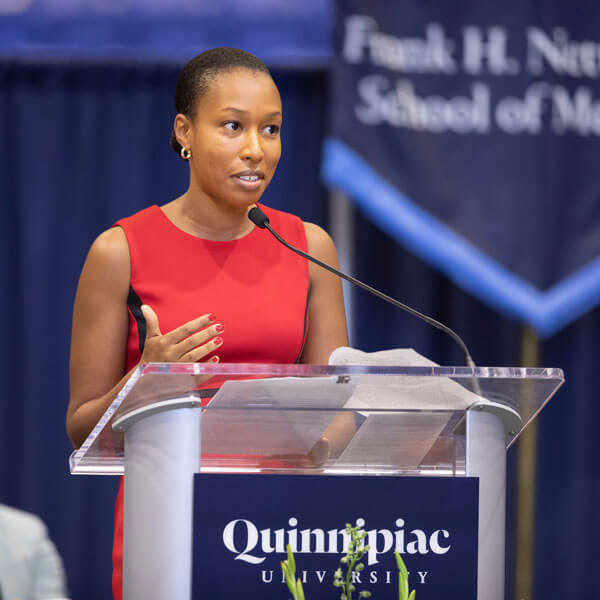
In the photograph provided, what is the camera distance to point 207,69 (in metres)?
1.66

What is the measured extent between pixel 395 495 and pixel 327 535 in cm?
9

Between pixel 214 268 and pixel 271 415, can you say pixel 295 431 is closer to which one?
pixel 271 415

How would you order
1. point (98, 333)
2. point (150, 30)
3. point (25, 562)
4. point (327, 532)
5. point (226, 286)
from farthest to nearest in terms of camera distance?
point (150, 30) → point (226, 286) → point (98, 333) → point (327, 532) → point (25, 562)

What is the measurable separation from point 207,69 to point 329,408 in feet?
2.65

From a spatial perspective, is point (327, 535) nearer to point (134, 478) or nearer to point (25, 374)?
point (134, 478)

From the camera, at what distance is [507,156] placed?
3451mm

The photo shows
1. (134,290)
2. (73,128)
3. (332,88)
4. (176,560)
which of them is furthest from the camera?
(73,128)

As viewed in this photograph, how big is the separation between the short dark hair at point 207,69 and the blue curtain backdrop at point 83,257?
195 cm

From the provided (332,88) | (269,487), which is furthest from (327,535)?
(332,88)

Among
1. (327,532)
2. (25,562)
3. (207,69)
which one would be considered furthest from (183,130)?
(25,562)

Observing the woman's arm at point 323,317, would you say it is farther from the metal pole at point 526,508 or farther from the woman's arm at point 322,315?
the metal pole at point 526,508

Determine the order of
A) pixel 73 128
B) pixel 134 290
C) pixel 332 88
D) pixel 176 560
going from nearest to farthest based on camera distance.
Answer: pixel 176 560, pixel 134 290, pixel 332 88, pixel 73 128

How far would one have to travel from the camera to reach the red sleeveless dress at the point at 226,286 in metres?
1.62

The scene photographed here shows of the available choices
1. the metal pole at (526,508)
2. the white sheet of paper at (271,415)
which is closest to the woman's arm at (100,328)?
the white sheet of paper at (271,415)
